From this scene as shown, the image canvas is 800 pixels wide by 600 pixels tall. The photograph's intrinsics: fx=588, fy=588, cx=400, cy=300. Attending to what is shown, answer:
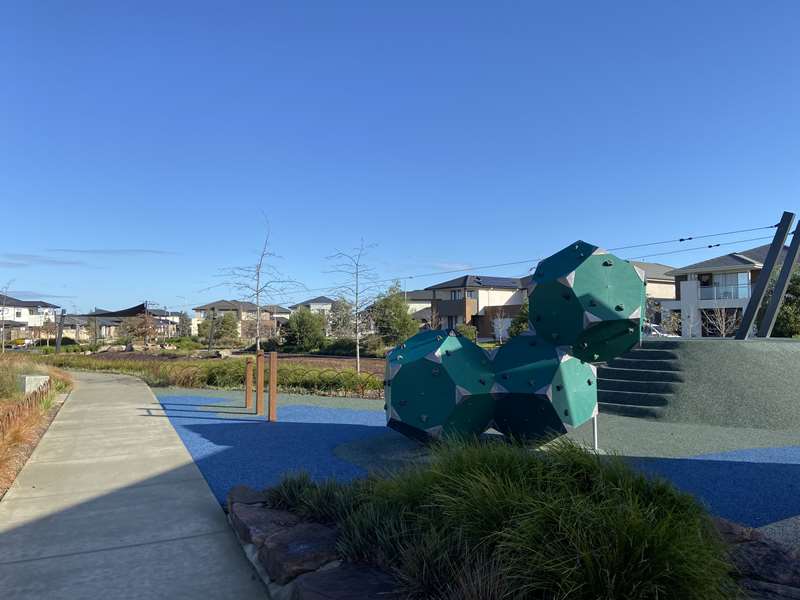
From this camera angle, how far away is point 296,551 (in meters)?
4.20

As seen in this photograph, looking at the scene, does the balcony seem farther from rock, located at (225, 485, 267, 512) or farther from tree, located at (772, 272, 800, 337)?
rock, located at (225, 485, 267, 512)

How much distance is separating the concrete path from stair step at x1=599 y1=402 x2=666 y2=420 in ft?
27.4

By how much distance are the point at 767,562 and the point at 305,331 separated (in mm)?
41339

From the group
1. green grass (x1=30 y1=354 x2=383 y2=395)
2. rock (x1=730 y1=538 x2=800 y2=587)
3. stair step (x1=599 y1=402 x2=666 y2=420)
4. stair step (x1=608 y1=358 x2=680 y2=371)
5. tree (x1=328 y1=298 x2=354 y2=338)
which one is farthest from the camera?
tree (x1=328 y1=298 x2=354 y2=338)

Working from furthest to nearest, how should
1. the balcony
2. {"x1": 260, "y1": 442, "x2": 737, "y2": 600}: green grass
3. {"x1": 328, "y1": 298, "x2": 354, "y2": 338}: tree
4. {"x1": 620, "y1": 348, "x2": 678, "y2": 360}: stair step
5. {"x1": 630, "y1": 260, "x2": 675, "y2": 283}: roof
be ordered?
{"x1": 630, "y1": 260, "x2": 675, "y2": 283}: roof → {"x1": 328, "y1": 298, "x2": 354, "y2": 338}: tree → the balcony → {"x1": 620, "y1": 348, "x2": 678, "y2": 360}: stair step → {"x1": 260, "y1": 442, "x2": 737, "y2": 600}: green grass

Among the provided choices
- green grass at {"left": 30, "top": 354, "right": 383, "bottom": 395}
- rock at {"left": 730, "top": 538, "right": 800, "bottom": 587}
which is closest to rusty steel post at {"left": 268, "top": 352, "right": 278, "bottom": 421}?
green grass at {"left": 30, "top": 354, "right": 383, "bottom": 395}

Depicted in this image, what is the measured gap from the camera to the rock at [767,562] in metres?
3.75

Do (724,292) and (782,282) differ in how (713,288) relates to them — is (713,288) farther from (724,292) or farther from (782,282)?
(782,282)

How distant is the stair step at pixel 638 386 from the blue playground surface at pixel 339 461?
162cm

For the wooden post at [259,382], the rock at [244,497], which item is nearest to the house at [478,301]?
the wooden post at [259,382]

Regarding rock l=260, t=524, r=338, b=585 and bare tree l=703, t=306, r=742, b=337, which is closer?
rock l=260, t=524, r=338, b=585

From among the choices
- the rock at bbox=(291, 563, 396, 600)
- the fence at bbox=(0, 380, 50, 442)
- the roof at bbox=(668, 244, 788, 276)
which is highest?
the roof at bbox=(668, 244, 788, 276)

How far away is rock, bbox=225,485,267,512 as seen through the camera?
223 inches

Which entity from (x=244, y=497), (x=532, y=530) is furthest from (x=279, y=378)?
(x=532, y=530)
